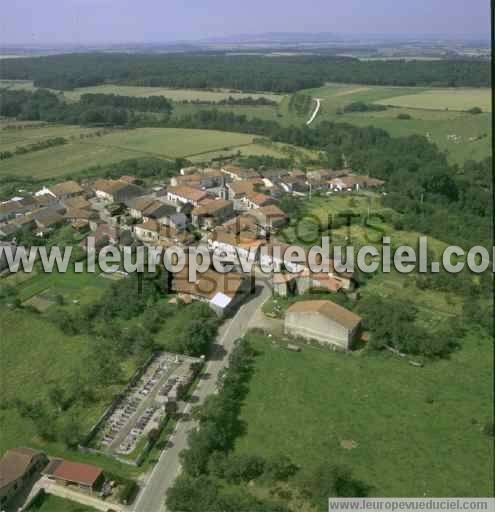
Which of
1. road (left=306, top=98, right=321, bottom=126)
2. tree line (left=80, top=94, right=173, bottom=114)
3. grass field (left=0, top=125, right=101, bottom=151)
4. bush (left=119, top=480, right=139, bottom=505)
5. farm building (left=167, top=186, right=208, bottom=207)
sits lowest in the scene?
bush (left=119, top=480, right=139, bottom=505)

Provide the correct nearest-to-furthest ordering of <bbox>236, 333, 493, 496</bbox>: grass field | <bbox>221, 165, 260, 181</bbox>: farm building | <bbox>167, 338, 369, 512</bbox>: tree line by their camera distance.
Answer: <bbox>167, 338, 369, 512</bbox>: tree line, <bbox>236, 333, 493, 496</bbox>: grass field, <bbox>221, 165, 260, 181</bbox>: farm building

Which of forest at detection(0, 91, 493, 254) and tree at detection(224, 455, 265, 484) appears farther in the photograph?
forest at detection(0, 91, 493, 254)

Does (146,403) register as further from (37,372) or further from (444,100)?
(444,100)

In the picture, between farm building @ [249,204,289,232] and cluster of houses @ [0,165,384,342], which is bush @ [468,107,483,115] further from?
farm building @ [249,204,289,232]

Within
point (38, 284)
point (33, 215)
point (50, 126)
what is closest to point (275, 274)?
point (38, 284)

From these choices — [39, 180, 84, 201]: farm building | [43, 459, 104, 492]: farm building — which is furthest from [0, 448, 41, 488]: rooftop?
[39, 180, 84, 201]: farm building

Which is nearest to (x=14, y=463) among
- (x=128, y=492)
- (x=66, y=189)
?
(x=128, y=492)

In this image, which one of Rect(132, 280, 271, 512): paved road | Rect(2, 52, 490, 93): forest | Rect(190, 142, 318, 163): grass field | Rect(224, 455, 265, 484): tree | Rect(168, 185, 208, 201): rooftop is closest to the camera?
Rect(132, 280, 271, 512): paved road
